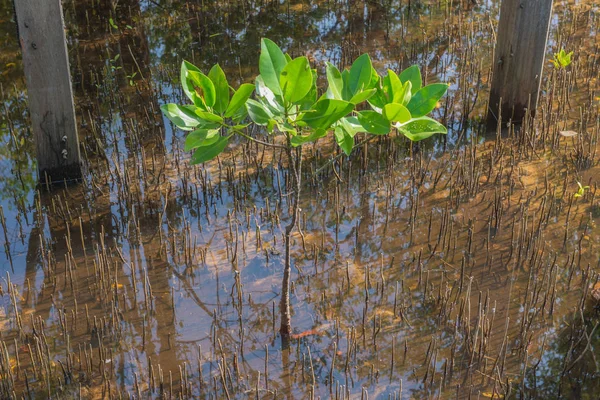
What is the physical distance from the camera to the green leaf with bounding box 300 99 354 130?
2.86 m

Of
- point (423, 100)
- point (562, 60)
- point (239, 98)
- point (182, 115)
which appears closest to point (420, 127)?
point (423, 100)

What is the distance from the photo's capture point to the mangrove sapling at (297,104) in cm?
287

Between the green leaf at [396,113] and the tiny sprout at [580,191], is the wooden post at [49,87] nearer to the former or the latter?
the green leaf at [396,113]

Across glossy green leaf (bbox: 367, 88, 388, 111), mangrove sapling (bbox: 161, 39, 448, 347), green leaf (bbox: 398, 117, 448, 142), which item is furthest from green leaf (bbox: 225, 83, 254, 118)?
green leaf (bbox: 398, 117, 448, 142)

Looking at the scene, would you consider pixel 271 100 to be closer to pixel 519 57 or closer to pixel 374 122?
pixel 374 122

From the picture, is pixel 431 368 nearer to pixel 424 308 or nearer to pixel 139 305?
pixel 424 308

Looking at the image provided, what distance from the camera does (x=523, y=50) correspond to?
502 cm

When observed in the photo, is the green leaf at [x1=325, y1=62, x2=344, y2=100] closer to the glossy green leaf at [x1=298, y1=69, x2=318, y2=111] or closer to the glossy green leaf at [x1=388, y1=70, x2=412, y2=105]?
the glossy green leaf at [x1=298, y1=69, x2=318, y2=111]

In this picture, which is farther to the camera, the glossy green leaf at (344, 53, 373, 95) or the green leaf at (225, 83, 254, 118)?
the glossy green leaf at (344, 53, 373, 95)

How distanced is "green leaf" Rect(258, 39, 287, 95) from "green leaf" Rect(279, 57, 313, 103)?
6 cm

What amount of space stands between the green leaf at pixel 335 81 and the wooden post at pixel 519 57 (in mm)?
2414

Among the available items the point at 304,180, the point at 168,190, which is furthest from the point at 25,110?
the point at 304,180

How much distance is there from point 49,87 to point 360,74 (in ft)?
7.25

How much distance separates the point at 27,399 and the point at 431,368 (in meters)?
1.80
